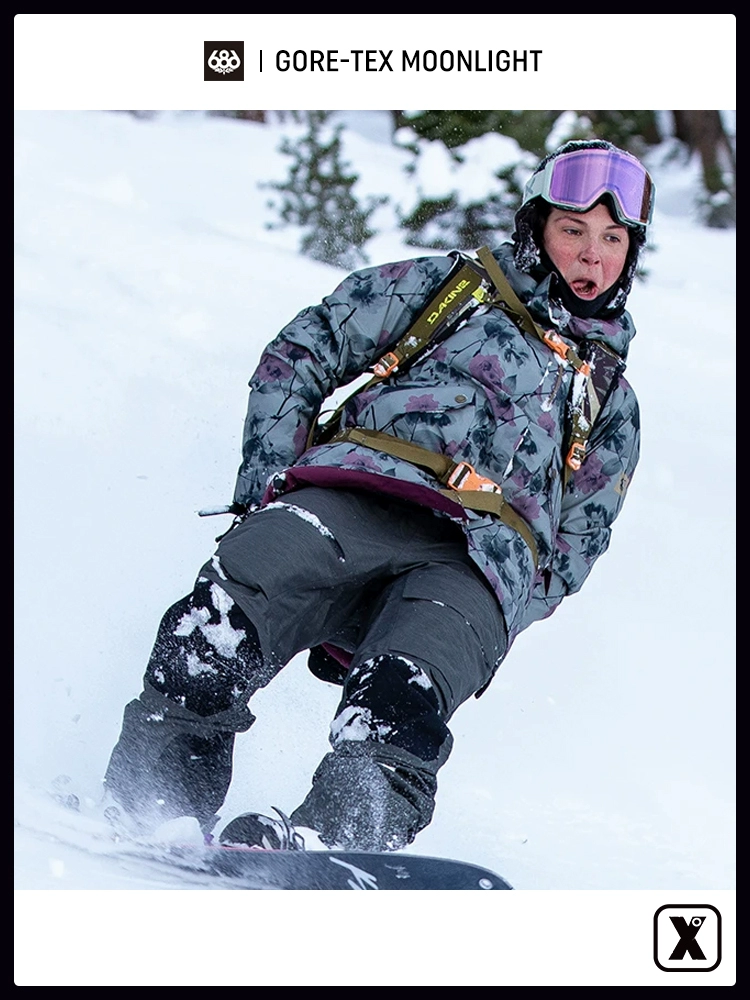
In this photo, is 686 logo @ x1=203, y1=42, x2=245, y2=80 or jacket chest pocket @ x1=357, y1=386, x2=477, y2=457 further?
686 logo @ x1=203, y1=42, x2=245, y2=80

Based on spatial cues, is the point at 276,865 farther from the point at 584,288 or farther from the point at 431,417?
the point at 584,288

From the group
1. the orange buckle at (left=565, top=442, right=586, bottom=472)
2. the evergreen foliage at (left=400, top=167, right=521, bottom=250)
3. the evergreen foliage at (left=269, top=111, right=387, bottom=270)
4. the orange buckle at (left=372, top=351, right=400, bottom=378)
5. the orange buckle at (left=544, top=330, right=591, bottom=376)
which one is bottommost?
the orange buckle at (left=565, top=442, right=586, bottom=472)

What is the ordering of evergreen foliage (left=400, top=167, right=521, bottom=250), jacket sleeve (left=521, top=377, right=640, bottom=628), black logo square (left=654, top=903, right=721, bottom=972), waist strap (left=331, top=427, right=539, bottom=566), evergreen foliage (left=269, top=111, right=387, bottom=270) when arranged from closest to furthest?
black logo square (left=654, top=903, right=721, bottom=972) → waist strap (left=331, top=427, right=539, bottom=566) → jacket sleeve (left=521, top=377, right=640, bottom=628) → evergreen foliage (left=400, top=167, right=521, bottom=250) → evergreen foliage (left=269, top=111, right=387, bottom=270)

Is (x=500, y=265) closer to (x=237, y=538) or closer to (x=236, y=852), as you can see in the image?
(x=237, y=538)

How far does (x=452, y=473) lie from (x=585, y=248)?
2.26 ft

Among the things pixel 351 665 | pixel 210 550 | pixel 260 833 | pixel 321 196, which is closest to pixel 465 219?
pixel 321 196

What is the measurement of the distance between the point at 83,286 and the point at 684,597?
2.54 metres

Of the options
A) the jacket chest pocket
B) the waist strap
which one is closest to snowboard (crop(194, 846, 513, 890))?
the waist strap

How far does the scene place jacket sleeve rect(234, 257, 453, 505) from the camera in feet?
10.8

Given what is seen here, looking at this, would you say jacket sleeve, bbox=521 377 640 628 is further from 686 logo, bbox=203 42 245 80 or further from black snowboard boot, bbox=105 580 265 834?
686 logo, bbox=203 42 245 80

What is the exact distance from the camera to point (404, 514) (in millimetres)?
3178

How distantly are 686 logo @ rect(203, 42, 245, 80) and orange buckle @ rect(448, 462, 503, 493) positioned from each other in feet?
3.28

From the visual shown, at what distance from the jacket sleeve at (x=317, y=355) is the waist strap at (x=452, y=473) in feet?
0.58
